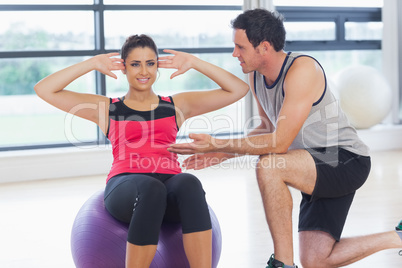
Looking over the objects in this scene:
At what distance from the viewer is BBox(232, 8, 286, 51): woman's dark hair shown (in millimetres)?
2154

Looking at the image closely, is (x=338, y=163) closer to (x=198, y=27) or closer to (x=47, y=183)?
(x=47, y=183)

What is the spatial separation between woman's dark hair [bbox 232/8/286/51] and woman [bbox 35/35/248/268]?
0.21m

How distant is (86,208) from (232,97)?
0.74m

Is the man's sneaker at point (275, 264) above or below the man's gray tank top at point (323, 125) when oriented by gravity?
below

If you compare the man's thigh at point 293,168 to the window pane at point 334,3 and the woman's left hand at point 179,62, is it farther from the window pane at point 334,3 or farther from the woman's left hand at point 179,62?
the window pane at point 334,3

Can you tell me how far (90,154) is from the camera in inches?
176

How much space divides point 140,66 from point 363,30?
3983 mm

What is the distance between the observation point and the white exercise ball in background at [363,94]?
198 inches

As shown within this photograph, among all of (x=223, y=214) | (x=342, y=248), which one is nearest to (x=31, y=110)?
(x=223, y=214)

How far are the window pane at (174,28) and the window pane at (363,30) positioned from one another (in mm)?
1244

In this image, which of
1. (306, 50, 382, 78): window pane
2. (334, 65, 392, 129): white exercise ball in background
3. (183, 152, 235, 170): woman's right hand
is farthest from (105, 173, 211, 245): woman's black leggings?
(306, 50, 382, 78): window pane

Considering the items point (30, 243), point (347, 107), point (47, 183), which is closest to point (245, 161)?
point (347, 107)

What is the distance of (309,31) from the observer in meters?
5.38

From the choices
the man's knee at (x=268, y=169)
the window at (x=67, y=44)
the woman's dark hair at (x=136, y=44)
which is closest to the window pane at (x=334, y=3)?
the window at (x=67, y=44)
